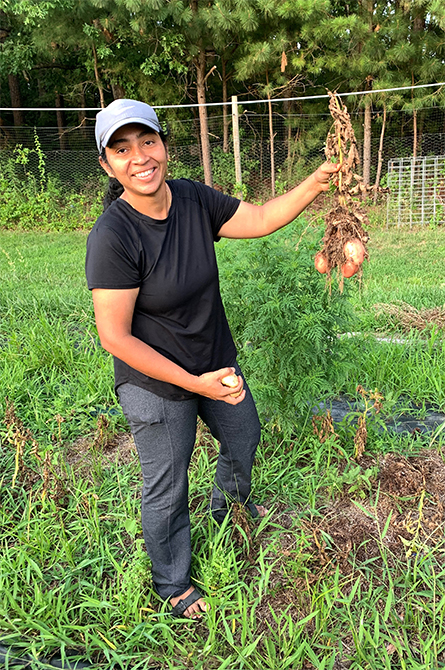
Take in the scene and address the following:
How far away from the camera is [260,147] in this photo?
11883 mm

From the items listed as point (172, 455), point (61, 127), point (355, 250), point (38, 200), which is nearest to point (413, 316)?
point (355, 250)

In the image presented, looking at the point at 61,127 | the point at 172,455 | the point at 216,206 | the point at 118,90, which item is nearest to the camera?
the point at 172,455

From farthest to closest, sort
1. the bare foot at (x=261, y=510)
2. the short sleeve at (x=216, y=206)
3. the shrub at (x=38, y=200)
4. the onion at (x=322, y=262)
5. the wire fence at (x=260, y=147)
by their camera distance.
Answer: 1. the wire fence at (x=260, y=147)
2. the shrub at (x=38, y=200)
3. the bare foot at (x=261, y=510)
4. the short sleeve at (x=216, y=206)
5. the onion at (x=322, y=262)

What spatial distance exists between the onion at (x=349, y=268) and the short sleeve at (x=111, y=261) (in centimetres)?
66

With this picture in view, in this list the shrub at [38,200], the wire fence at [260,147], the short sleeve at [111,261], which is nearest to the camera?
the short sleeve at [111,261]

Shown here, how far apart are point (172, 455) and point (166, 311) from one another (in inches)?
18.9

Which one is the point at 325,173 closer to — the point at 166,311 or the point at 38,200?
the point at 166,311

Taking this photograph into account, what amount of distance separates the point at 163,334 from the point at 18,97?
15.2 metres

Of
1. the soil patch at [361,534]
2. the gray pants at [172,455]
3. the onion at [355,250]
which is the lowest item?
the soil patch at [361,534]

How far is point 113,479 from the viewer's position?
8.85ft

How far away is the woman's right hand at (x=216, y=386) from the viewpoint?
1.67 m

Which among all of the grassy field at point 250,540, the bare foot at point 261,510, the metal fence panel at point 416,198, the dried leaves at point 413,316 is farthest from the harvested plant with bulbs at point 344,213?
the metal fence panel at point 416,198

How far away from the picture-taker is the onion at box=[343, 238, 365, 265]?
166 cm

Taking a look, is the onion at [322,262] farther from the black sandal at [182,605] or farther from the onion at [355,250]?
the black sandal at [182,605]
